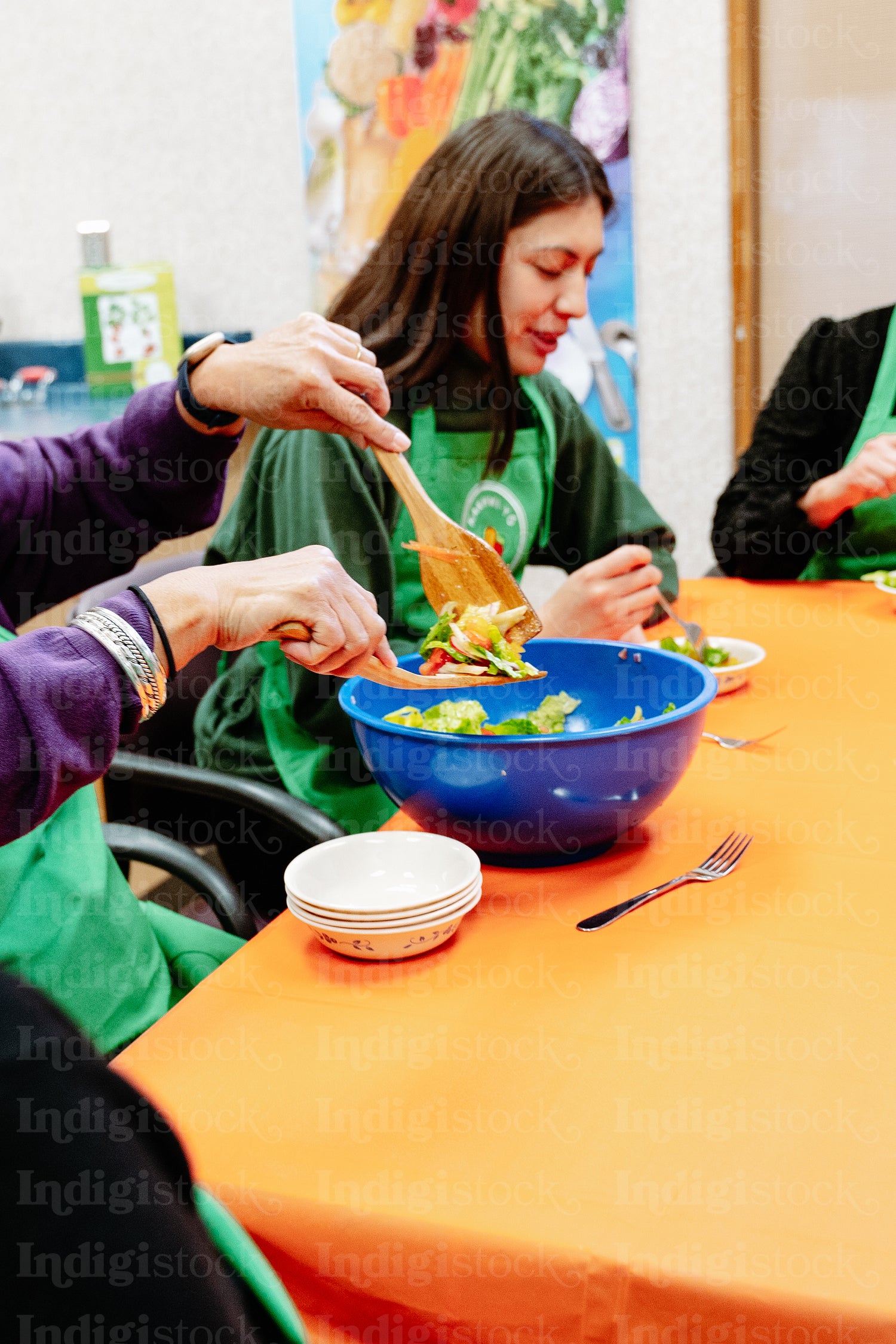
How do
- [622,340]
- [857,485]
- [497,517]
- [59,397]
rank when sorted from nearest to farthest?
[497,517]
[857,485]
[622,340]
[59,397]

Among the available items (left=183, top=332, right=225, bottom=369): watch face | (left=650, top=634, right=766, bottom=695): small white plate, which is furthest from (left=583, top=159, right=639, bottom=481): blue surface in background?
(left=183, top=332, right=225, bottom=369): watch face

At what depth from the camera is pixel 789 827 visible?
1.08m

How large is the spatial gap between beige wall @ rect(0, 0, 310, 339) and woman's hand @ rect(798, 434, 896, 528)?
6.24 feet

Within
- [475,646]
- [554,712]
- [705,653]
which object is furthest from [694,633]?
[475,646]

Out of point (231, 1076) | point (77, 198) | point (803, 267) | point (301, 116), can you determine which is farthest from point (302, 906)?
point (77, 198)

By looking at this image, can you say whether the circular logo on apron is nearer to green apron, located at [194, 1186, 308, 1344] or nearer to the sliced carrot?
the sliced carrot

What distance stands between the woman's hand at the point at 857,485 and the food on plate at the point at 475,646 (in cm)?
100

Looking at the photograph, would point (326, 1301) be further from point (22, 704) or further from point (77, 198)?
point (77, 198)

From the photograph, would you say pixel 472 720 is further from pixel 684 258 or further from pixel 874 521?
pixel 684 258

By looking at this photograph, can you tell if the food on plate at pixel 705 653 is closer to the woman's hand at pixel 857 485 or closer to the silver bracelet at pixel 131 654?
the woman's hand at pixel 857 485

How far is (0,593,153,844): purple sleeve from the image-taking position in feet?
2.42

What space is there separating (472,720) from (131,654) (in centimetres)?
39

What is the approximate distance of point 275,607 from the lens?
2.93 feet

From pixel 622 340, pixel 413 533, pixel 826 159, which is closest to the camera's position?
pixel 413 533
